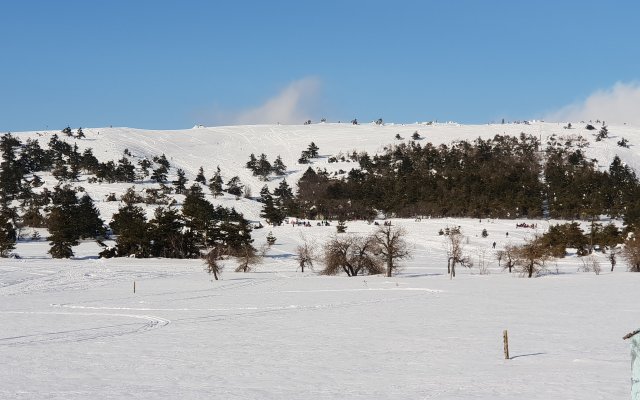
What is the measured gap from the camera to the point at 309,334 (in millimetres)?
27547

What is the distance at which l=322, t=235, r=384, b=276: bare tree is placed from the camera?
5988 centimetres

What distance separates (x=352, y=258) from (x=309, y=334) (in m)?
33.3

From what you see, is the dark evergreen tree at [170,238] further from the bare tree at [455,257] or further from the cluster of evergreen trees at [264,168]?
the cluster of evergreen trees at [264,168]

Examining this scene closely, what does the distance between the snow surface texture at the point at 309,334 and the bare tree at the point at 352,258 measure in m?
2.71

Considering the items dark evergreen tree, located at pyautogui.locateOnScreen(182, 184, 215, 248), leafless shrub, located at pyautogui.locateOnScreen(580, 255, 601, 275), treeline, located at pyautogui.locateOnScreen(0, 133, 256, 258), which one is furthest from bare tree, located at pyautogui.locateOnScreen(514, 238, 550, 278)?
dark evergreen tree, located at pyautogui.locateOnScreen(182, 184, 215, 248)

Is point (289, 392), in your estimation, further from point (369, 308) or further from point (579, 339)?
point (369, 308)

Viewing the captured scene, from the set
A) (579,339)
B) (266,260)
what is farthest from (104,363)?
(266,260)

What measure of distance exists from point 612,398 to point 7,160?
150190 millimetres

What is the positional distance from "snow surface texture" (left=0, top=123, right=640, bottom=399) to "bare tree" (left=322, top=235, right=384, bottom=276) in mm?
2712

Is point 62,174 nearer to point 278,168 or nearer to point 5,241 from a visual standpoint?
point 278,168

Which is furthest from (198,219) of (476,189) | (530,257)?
(476,189)

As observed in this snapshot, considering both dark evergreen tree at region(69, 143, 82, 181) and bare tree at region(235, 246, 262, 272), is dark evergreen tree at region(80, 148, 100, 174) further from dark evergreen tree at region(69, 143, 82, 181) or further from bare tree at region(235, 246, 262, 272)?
bare tree at region(235, 246, 262, 272)

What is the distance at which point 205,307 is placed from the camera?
37844 mm

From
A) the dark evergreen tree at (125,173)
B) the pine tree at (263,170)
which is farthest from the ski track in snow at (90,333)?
the pine tree at (263,170)
